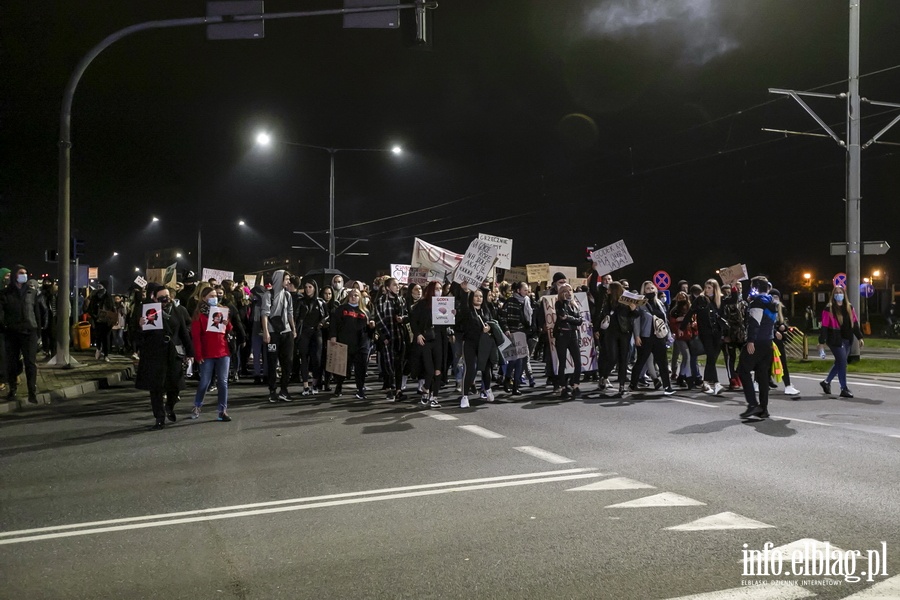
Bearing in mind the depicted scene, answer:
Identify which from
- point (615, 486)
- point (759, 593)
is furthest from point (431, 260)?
point (759, 593)

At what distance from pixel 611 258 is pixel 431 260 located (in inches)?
163

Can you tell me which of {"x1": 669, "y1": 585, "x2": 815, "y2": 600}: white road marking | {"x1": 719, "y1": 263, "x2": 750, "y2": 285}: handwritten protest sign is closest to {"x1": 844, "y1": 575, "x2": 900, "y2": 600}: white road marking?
{"x1": 669, "y1": 585, "x2": 815, "y2": 600}: white road marking

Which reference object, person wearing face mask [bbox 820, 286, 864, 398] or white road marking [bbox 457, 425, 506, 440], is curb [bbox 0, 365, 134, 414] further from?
person wearing face mask [bbox 820, 286, 864, 398]

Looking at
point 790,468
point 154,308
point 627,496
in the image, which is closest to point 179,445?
point 154,308

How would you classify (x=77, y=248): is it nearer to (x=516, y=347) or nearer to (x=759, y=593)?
(x=516, y=347)

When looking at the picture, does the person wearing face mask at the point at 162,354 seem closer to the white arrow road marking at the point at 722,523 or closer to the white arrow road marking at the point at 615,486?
the white arrow road marking at the point at 615,486

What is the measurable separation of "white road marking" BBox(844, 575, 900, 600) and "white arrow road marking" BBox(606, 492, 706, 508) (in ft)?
5.72

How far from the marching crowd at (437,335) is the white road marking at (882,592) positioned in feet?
21.1

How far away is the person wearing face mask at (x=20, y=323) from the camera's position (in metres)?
12.5

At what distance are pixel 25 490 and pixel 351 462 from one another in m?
2.81

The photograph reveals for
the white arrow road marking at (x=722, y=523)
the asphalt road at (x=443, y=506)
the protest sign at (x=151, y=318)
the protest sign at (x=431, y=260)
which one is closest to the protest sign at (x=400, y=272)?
the protest sign at (x=431, y=260)

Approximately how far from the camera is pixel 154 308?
10.2m

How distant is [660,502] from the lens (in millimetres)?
6051

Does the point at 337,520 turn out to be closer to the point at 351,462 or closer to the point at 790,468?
the point at 351,462
